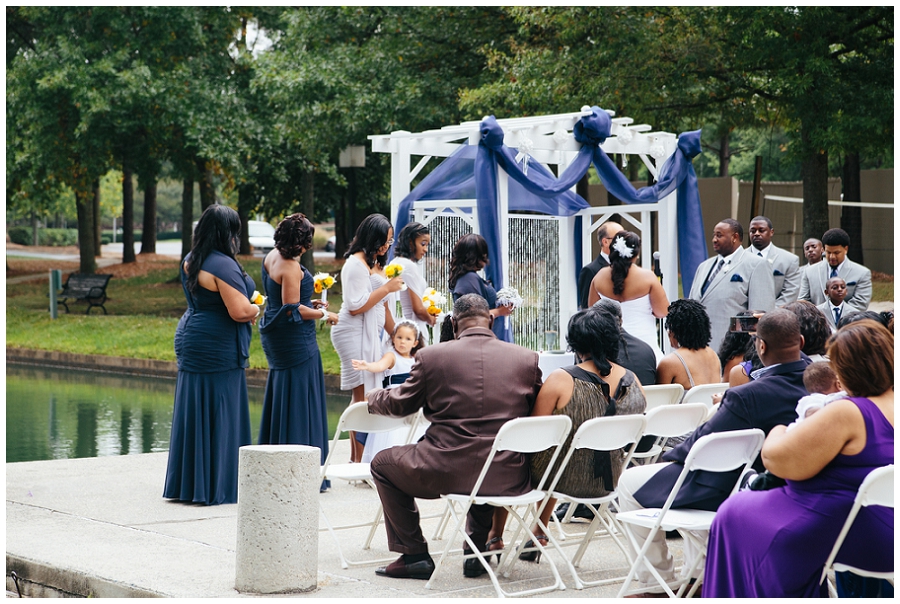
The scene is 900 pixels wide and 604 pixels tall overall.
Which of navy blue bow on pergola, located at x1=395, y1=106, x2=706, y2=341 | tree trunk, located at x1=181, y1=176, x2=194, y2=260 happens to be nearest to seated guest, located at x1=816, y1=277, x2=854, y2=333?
navy blue bow on pergola, located at x1=395, y1=106, x2=706, y2=341

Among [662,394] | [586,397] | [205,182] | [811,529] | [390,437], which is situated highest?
[205,182]

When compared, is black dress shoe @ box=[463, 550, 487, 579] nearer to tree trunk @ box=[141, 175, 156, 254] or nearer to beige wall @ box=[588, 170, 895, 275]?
beige wall @ box=[588, 170, 895, 275]

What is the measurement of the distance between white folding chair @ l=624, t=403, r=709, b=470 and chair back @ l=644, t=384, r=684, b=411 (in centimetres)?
61

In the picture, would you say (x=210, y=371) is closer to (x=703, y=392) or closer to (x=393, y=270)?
(x=393, y=270)

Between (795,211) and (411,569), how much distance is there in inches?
922

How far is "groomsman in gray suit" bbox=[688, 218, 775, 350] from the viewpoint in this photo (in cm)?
920

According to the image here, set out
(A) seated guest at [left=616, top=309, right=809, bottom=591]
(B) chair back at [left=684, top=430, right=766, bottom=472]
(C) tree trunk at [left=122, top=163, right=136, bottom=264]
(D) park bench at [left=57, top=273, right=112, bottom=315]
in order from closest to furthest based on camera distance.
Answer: (B) chair back at [left=684, top=430, right=766, bottom=472] → (A) seated guest at [left=616, top=309, right=809, bottom=591] → (D) park bench at [left=57, top=273, right=112, bottom=315] → (C) tree trunk at [left=122, top=163, right=136, bottom=264]

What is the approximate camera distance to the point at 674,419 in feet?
18.3

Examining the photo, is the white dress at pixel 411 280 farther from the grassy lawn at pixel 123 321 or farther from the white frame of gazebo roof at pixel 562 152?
the grassy lawn at pixel 123 321

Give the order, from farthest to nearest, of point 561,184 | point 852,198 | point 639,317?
point 852,198, point 561,184, point 639,317

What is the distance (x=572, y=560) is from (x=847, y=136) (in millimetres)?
11054

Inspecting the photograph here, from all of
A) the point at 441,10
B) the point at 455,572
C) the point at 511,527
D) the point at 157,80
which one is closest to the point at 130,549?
the point at 455,572

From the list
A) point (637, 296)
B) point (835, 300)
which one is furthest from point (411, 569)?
point (835, 300)

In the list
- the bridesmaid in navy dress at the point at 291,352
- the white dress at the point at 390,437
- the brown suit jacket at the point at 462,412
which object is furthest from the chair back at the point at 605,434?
the bridesmaid in navy dress at the point at 291,352
